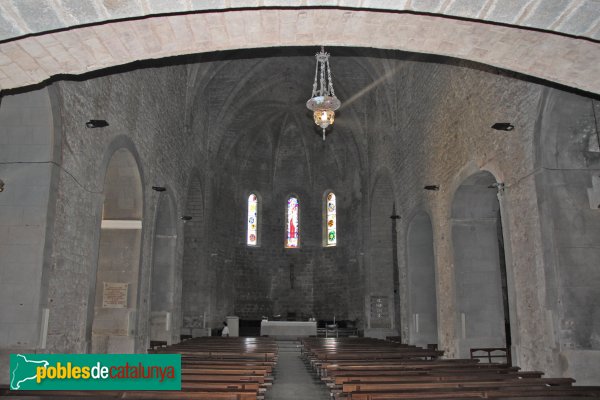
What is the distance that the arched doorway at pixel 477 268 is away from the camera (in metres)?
11.8

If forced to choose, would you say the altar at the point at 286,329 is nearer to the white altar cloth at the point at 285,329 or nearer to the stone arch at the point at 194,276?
the white altar cloth at the point at 285,329

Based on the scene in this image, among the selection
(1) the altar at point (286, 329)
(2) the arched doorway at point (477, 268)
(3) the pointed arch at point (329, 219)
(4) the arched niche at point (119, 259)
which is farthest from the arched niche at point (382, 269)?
(4) the arched niche at point (119, 259)

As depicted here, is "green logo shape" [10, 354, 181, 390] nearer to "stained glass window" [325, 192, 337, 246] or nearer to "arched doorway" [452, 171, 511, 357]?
"arched doorway" [452, 171, 511, 357]

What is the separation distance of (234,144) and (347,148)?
17.0 ft

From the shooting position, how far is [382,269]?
20.9m

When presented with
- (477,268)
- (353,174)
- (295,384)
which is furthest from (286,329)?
(295,384)

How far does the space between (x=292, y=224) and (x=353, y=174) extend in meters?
4.13

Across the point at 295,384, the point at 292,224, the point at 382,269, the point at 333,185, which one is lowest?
the point at 295,384

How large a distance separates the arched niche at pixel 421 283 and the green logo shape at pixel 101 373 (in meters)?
11.1

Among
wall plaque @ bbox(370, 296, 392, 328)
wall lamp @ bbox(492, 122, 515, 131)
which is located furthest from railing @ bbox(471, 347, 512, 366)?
wall plaque @ bbox(370, 296, 392, 328)

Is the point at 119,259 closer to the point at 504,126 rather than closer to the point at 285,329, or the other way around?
the point at 504,126

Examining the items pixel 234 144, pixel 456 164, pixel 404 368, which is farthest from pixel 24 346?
pixel 234 144

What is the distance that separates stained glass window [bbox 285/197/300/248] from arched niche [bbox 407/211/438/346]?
36.0ft

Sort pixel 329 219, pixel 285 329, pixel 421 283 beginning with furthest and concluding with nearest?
pixel 329 219, pixel 285 329, pixel 421 283
